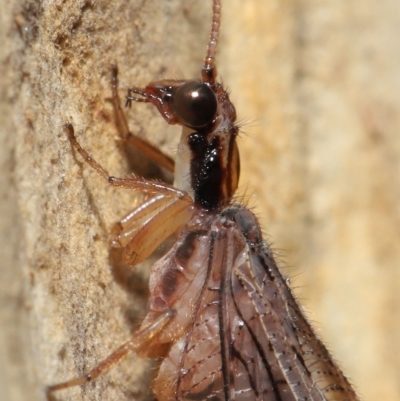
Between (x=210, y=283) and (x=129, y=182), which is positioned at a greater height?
(x=129, y=182)

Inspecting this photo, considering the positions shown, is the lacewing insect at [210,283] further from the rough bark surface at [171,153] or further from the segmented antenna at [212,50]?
the rough bark surface at [171,153]

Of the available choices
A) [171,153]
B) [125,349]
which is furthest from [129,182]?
[125,349]

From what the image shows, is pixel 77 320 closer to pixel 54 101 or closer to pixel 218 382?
pixel 218 382

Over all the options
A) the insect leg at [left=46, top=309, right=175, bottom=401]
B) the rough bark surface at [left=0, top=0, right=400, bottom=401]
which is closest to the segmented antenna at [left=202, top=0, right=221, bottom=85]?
the rough bark surface at [left=0, top=0, right=400, bottom=401]

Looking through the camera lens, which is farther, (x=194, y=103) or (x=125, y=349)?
(x=194, y=103)

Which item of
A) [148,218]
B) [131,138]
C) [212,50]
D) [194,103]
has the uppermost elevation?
[212,50]

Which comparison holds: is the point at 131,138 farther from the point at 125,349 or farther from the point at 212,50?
the point at 125,349

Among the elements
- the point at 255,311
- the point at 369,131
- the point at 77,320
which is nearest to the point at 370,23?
the point at 369,131

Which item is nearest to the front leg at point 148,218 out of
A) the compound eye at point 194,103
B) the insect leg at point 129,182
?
the insect leg at point 129,182
